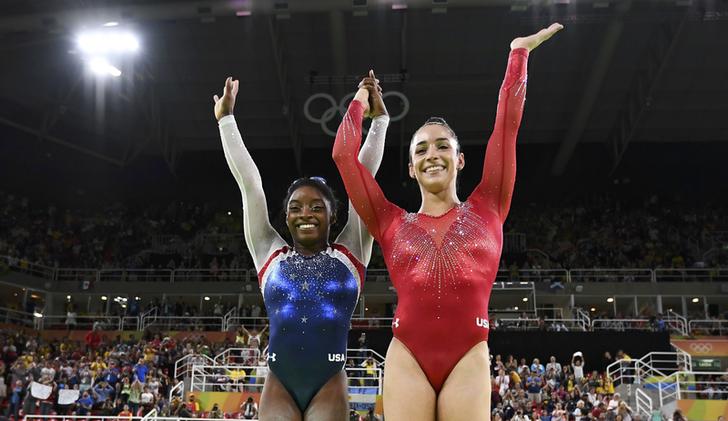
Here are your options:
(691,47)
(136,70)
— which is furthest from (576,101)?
(136,70)

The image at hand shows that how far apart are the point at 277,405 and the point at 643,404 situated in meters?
15.9

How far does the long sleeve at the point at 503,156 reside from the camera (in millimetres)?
3602

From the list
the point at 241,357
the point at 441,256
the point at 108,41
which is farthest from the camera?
Answer: the point at 108,41

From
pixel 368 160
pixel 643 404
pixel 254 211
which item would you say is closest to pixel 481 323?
pixel 368 160

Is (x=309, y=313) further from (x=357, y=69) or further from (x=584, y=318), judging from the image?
(x=357, y=69)

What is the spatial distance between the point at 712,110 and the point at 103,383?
24.3 meters

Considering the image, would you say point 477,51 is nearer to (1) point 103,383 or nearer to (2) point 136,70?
(2) point 136,70

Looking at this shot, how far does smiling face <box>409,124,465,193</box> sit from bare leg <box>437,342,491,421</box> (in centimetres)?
84

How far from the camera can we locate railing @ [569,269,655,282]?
91.7ft

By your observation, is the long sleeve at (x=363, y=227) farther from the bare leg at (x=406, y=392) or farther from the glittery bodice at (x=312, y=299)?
the bare leg at (x=406, y=392)

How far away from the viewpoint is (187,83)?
91.5ft

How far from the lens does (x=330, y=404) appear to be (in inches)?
138

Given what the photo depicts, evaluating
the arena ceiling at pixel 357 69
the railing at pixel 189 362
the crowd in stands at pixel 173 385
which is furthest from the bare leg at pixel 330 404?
the arena ceiling at pixel 357 69

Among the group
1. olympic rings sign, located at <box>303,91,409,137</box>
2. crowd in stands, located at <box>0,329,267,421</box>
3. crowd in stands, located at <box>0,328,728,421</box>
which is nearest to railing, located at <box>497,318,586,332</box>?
crowd in stands, located at <box>0,328,728,421</box>
